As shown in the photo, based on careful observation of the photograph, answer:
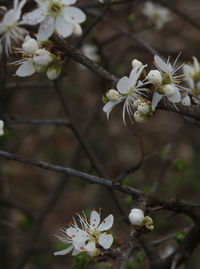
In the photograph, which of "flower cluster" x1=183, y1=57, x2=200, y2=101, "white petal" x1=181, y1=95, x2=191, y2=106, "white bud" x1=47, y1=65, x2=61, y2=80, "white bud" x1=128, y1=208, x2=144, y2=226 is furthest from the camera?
"flower cluster" x1=183, y1=57, x2=200, y2=101

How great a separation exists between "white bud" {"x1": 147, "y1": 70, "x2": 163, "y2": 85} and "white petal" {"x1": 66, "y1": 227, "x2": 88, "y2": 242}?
1.98 feet

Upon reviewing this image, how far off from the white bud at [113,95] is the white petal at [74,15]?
277 millimetres

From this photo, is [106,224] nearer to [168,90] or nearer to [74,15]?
[168,90]

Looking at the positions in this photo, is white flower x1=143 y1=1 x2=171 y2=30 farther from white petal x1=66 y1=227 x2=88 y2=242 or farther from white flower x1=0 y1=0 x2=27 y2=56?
white petal x1=66 y1=227 x2=88 y2=242

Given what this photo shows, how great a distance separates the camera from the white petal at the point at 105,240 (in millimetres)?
1857

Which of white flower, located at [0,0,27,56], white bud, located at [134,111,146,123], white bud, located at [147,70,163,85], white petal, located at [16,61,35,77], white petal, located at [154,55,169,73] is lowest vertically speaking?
white bud, located at [134,111,146,123]

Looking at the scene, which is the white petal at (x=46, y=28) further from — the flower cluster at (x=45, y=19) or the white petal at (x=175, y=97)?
the white petal at (x=175, y=97)

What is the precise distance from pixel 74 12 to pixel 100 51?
1684 millimetres

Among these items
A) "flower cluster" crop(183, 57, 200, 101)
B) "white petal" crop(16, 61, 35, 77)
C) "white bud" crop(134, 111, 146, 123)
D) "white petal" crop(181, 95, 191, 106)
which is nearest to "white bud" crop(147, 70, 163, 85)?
"white bud" crop(134, 111, 146, 123)

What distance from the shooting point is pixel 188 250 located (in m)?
2.30

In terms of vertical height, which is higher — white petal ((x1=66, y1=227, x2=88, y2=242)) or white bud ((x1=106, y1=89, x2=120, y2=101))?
white bud ((x1=106, y1=89, x2=120, y2=101))

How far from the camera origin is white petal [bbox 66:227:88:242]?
6.31ft

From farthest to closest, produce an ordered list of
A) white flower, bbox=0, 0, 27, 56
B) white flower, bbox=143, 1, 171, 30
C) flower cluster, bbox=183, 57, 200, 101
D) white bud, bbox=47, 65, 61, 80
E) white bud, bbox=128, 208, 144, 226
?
white flower, bbox=143, 1, 171, 30, flower cluster, bbox=183, 57, 200, 101, white bud, bbox=47, 65, 61, 80, white flower, bbox=0, 0, 27, 56, white bud, bbox=128, 208, 144, 226

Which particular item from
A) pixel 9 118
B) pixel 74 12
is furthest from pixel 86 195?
pixel 74 12
